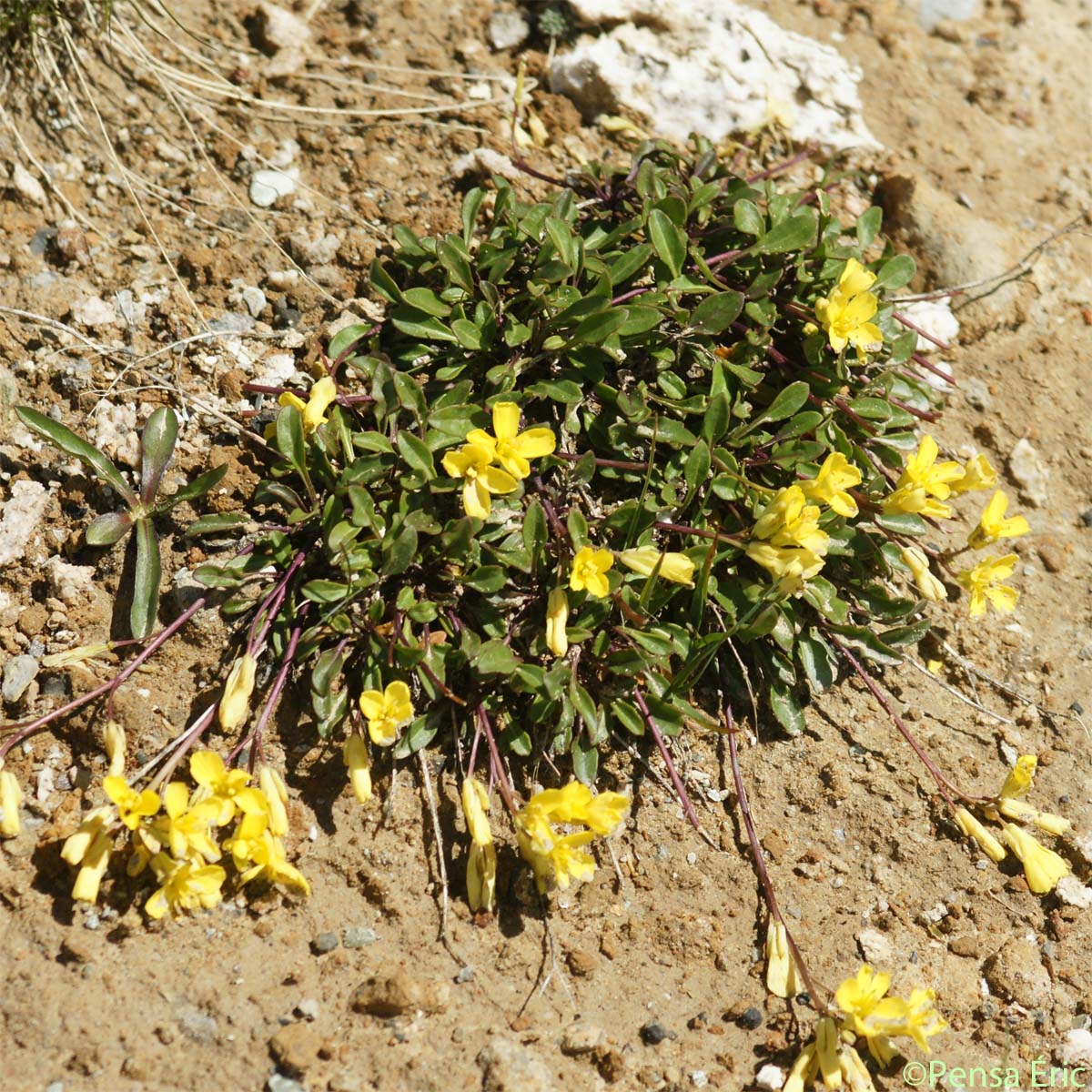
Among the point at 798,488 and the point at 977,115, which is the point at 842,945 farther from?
the point at 977,115

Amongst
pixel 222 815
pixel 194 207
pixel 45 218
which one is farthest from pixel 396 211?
pixel 222 815

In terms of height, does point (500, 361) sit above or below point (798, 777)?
above

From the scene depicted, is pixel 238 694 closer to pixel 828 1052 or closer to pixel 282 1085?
pixel 282 1085

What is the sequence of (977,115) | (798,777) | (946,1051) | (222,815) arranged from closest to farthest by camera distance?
(222,815) → (946,1051) → (798,777) → (977,115)

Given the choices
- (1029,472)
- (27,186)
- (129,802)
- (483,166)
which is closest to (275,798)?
(129,802)

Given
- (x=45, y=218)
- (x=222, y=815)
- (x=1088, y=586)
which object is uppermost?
(x=1088, y=586)

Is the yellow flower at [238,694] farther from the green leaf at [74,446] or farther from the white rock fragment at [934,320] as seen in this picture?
the white rock fragment at [934,320]

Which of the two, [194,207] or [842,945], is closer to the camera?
[842,945]
